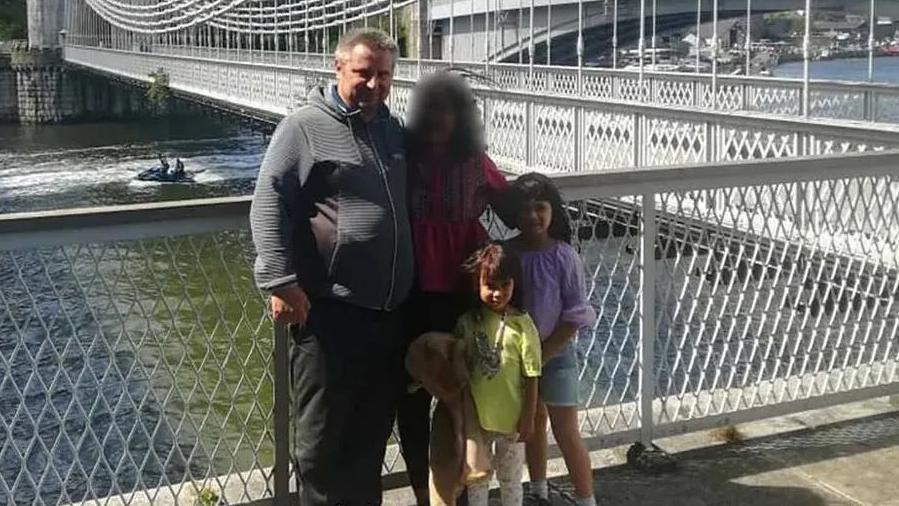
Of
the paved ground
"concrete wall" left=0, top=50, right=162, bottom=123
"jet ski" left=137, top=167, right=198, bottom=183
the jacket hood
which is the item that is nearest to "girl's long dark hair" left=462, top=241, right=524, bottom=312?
the jacket hood

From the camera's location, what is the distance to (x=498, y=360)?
2.89 meters

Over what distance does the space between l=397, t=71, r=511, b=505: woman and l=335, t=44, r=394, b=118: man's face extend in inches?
5.4

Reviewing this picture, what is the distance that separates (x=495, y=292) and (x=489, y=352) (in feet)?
0.44

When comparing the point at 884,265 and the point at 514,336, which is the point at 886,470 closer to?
the point at 884,265

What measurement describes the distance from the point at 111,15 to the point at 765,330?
53742mm

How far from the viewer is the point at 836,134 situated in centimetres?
742

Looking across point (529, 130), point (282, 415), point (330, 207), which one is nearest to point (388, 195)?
point (330, 207)

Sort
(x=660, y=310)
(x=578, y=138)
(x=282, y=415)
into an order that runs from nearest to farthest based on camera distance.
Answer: (x=282, y=415) < (x=660, y=310) < (x=578, y=138)

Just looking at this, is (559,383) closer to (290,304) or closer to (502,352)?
(502,352)

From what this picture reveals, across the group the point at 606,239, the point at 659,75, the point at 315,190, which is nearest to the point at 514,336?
the point at 315,190

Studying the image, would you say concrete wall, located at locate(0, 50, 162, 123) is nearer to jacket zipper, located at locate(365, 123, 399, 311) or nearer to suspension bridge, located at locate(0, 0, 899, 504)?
suspension bridge, located at locate(0, 0, 899, 504)

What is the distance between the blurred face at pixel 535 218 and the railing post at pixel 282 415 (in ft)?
2.01

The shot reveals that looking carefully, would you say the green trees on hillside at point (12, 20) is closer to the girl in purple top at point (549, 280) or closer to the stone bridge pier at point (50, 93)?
the stone bridge pier at point (50, 93)

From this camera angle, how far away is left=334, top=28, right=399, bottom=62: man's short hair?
2750 millimetres
